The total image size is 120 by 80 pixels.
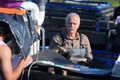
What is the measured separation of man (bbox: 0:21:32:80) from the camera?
2980 mm

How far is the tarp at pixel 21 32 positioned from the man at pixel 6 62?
4 cm

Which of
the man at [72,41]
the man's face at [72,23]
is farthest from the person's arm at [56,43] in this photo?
the man's face at [72,23]

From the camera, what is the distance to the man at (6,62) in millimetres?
2980

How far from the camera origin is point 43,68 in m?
3.18

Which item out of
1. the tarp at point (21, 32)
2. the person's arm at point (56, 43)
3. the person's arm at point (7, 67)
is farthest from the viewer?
the person's arm at point (56, 43)

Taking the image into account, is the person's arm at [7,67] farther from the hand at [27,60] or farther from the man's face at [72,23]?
the man's face at [72,23]

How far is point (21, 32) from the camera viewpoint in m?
3.17

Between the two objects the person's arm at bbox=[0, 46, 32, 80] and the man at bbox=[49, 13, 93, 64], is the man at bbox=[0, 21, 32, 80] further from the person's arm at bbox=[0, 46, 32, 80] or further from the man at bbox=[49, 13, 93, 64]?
the man at bbox=[49, 13, 93, 64]

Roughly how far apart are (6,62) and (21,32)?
0.99 feet

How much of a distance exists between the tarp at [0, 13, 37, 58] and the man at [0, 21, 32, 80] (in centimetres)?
4

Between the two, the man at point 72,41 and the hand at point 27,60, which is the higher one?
the hand at point 27,60

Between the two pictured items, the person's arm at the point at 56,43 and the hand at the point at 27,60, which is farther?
the person's arm at the point at 56,43

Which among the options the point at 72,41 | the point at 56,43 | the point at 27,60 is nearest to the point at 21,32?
the point at 27,60

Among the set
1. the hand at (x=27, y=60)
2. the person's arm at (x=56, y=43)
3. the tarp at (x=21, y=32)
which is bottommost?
the person's arm at (x=56, y=43)
